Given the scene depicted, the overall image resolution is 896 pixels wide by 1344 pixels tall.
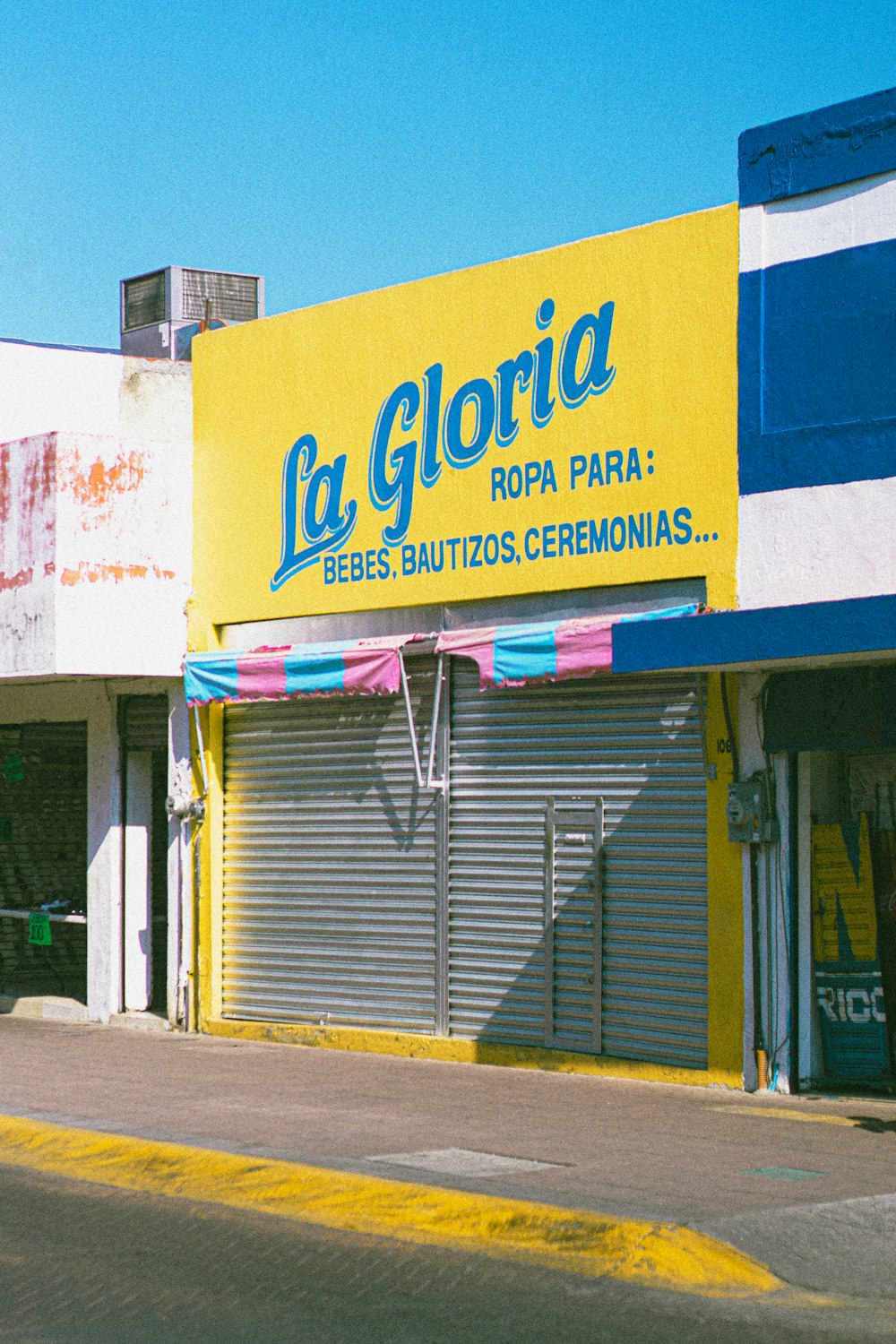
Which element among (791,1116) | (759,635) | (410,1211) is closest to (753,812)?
(759,635)

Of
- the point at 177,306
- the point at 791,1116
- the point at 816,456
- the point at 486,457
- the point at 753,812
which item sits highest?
the point at 177,306

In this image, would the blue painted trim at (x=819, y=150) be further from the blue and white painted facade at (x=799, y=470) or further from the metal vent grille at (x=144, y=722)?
the metal vent grille at (x=144, y=722)

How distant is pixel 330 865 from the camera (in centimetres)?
1500

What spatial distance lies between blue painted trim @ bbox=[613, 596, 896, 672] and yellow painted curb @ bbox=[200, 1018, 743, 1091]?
2.73 m

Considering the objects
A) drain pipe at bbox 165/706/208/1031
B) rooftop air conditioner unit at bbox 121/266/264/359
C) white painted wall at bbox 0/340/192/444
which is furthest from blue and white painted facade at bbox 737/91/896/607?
rooftop air conditioner unit at bbox 121/266/264/359

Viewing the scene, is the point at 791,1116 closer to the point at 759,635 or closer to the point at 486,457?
the point at 759,635

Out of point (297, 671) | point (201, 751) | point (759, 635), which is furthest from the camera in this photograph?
point (201, 751)

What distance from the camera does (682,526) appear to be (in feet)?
40.5

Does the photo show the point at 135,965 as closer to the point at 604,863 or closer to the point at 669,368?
the point at 604,863

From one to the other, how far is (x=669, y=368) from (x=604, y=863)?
339cm

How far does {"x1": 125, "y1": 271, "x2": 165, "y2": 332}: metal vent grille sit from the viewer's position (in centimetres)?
2155

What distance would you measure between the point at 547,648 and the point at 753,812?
1810mm

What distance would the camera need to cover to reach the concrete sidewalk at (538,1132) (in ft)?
26.4

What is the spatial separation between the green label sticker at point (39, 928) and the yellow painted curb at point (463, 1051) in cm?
278
